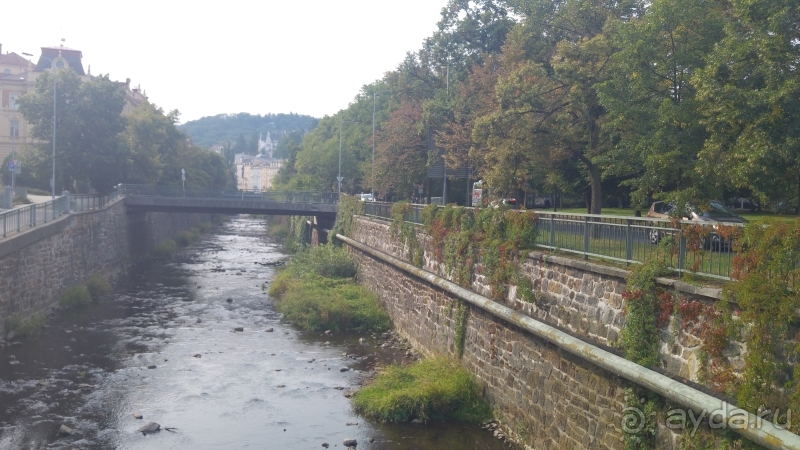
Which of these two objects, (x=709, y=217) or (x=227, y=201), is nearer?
(x=709, y=217)

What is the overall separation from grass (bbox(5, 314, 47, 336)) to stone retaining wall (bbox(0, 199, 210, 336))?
221mm

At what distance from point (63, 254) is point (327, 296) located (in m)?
11.2

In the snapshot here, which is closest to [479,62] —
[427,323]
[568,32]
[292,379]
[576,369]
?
[568,32]

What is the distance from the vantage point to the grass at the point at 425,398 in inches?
627

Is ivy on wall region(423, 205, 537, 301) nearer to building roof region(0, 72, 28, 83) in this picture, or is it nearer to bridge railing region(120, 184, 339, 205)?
bridge railing region(120, 184, 339, 205)

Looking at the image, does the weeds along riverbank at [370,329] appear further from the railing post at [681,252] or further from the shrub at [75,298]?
the shrub at [75,298]

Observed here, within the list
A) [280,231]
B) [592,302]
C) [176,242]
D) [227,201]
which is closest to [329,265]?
[227,201]

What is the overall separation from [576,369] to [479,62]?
93.5 feet

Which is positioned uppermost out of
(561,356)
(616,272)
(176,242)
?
(616,272)

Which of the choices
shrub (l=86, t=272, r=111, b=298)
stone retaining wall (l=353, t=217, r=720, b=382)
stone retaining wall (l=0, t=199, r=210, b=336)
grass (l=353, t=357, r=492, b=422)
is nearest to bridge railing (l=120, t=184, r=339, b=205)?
stone retaining wall (l=0, t=199, r=210, b=336)

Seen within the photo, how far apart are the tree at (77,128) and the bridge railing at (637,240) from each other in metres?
33.4

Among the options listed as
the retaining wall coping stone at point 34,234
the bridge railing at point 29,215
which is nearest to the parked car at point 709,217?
the retaining wall coping stone at point 34,234

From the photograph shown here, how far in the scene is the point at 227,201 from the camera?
50.1 metres

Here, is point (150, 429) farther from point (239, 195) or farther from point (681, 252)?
point (239, 195)
